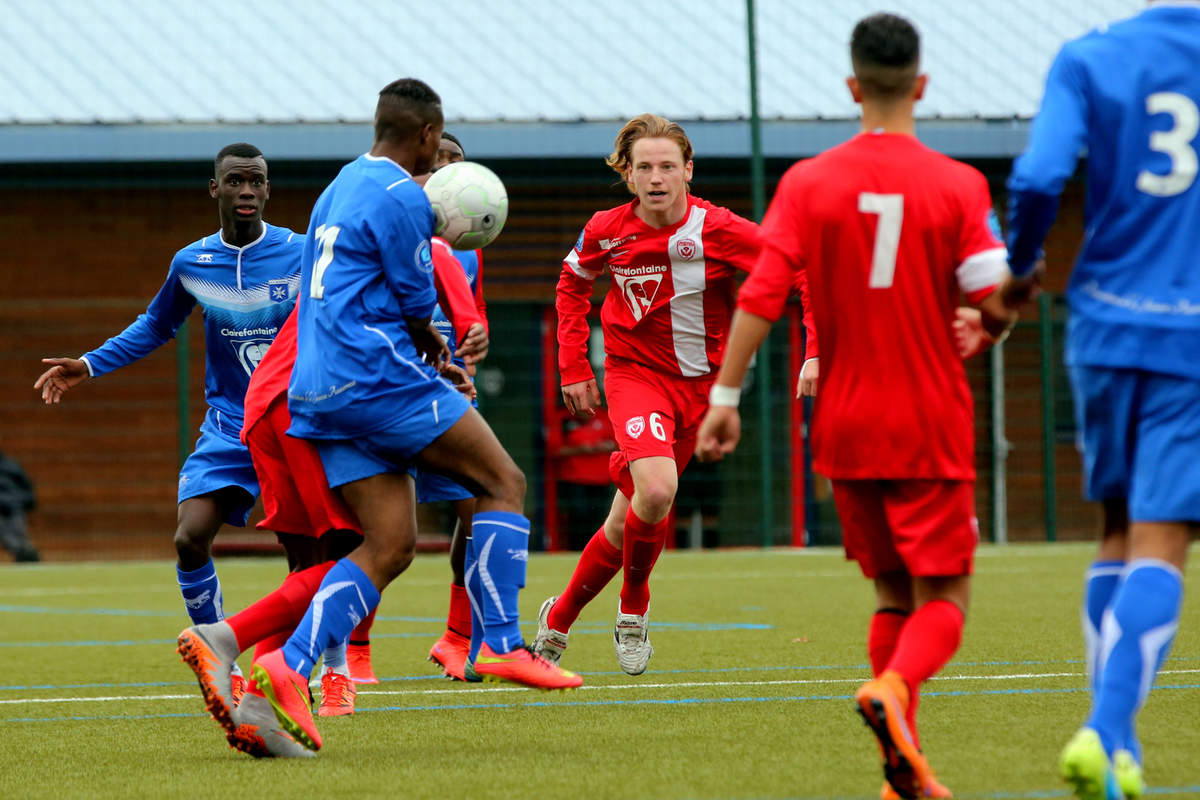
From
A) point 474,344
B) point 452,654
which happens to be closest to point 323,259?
point 474,344

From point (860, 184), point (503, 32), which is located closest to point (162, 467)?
point (503, 32)

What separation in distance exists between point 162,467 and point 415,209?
13.3m

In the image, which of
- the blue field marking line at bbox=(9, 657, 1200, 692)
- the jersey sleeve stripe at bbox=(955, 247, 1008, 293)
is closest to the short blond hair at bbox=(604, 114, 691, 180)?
the blue field marking line at bbox=(9, 657, 1200, 692)

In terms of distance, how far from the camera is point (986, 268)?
13.3 ft

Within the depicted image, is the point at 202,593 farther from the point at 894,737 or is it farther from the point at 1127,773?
the point at 1127,773

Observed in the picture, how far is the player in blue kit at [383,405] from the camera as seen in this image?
4.79 meters

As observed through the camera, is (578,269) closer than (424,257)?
No

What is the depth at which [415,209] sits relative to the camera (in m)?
4.82

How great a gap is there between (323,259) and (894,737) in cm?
216

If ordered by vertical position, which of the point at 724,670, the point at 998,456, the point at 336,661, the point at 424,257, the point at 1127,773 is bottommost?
the point at 998,456

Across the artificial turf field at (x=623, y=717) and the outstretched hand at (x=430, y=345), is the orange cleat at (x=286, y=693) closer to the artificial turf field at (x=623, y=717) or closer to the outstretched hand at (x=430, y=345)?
the artificial turf field at (x=623, y=717)

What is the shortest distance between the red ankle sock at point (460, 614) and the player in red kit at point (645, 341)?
316mm

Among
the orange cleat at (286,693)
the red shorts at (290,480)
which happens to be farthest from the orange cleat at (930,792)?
the red shorts at (290,480)

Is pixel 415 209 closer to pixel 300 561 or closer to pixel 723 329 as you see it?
pixel 300 561
